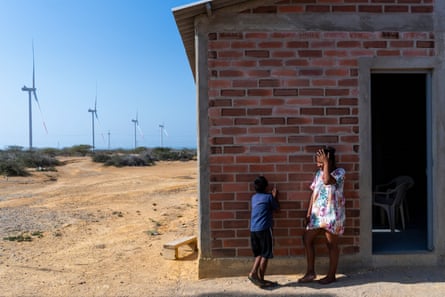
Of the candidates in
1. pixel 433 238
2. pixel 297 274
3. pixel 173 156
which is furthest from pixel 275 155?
pixel 173 156

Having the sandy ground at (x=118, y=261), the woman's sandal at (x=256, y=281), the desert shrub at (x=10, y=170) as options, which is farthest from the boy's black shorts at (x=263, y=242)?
the desert shrub at (x=10, y=170)

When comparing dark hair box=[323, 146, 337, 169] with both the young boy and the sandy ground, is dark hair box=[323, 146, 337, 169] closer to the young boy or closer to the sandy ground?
the young boy

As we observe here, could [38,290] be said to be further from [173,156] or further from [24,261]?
[173,156]

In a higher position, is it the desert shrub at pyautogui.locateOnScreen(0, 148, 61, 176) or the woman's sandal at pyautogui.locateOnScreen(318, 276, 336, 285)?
the desert shrub at pyautogui.locateOnScreen(0, 148, 61, 176)

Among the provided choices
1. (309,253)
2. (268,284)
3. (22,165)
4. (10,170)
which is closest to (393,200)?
(309,253)

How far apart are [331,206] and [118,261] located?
334cm

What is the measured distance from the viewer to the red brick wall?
15.6 ft

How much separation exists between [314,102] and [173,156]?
111 feet

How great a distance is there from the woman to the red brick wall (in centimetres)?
24

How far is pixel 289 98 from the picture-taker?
477 centimetres

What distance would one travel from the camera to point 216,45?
4758mm

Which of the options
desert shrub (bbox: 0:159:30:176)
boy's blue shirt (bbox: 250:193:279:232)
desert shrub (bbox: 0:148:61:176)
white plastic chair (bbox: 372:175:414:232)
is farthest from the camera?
desert shrub (bbox: 0:148:61:176)

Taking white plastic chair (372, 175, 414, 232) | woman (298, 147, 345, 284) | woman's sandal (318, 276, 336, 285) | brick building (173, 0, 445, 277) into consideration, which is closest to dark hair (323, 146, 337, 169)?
woman (298, 147, 345, 284)

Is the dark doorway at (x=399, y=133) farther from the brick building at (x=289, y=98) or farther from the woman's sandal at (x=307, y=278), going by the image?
the woman's sandal at (x=307, y=278)
